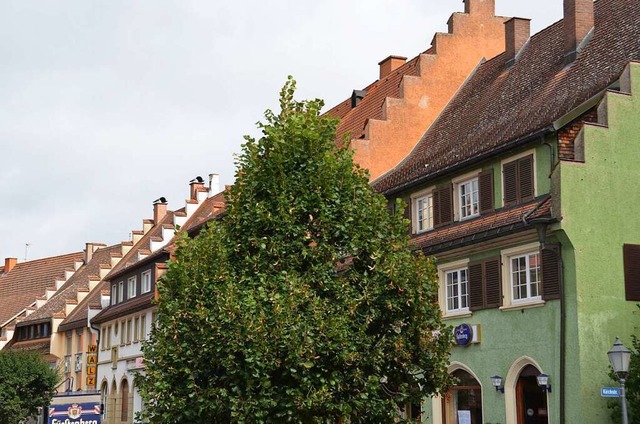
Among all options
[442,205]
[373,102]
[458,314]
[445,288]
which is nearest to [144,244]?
[373,102]

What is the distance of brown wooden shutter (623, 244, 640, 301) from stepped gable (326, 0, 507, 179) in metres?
12.8

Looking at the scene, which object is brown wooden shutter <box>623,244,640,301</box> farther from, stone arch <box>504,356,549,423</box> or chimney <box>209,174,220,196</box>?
chimney <box>209,174,220,196</box>

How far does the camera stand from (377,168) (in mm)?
38438

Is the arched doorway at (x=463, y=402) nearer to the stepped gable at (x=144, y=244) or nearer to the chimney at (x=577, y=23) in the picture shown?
the chimney at (x=577, y=23)

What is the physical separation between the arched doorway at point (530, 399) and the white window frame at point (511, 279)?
5.16 feet

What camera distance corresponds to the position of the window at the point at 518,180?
28.4 m

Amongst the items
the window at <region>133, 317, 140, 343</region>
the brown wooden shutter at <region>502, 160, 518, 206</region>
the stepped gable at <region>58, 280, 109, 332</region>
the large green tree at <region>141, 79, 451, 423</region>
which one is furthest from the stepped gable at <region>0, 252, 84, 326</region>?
the large green tree at <region>141, 79, 451, 423</region>

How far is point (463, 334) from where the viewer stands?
1168 inches

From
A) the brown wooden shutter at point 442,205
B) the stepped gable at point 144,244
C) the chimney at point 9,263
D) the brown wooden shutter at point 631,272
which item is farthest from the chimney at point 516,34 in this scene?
the chimney at point 9,263

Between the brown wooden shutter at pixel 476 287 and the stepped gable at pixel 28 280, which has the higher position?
the stepped gable at pixel 28 280

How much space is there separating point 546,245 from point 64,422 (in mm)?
21461

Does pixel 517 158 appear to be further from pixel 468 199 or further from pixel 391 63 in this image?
pixel 391 63

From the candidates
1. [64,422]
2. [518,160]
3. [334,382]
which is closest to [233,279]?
[334,382]

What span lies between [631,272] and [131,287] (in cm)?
3759
